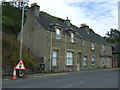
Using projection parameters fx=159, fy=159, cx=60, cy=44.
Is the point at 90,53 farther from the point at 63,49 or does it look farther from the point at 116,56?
the point at 116,56

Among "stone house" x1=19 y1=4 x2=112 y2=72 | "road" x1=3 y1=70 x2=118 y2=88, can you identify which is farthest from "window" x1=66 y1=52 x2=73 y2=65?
"road" x1=3 y1=70 x2=118 y2=88

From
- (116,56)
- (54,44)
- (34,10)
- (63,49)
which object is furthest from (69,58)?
(116,56)

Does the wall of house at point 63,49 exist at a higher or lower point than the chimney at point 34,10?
lower

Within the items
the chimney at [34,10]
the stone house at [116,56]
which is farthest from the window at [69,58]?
the stone house at [116,56]

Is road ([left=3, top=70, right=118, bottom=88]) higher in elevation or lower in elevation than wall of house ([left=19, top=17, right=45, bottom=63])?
lower

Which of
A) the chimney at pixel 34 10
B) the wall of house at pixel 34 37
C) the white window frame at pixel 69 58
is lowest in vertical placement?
A: the white window frame at pixel 69 58

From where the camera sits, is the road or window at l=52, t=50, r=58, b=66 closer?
the road

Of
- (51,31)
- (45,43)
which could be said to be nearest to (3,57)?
(45,43)

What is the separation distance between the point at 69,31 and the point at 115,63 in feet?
61.5

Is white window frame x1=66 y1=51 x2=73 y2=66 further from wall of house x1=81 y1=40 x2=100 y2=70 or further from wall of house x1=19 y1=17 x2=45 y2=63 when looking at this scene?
wall of house x1=19 y1=17 x2=45 y2=63

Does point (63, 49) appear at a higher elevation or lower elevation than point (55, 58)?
higher

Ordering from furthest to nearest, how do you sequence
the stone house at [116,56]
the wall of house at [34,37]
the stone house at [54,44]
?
the stone house at [116,56] < the wall of house at [34,37] < the stone house at [54,44]

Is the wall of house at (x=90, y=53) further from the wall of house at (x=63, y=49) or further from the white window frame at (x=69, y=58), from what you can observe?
the white window frame at (x=69, y=58)

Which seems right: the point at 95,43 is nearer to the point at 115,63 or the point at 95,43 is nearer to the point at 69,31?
the point at 69,31
